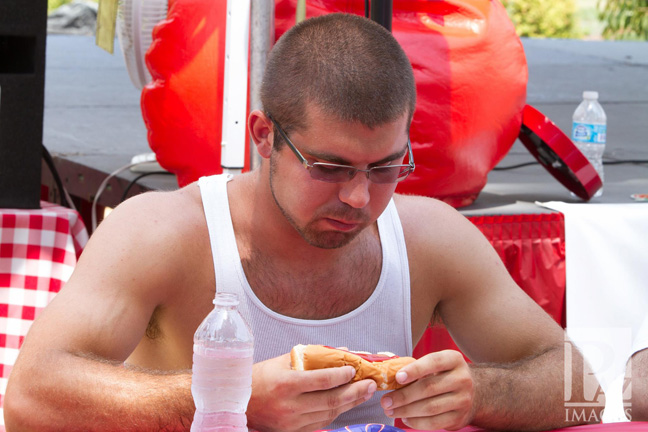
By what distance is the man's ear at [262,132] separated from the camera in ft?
6.01

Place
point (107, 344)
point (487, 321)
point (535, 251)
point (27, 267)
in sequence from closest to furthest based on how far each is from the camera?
1. point (107, 344)
2. point (487, 321)
3. point (27, 267)
4. point (535, 251)

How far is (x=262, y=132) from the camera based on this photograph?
1.85 m

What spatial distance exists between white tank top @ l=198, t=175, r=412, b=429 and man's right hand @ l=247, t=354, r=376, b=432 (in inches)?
15.8

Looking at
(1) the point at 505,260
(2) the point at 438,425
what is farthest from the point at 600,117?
(2) the point at 438,425

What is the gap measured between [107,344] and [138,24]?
199 cm

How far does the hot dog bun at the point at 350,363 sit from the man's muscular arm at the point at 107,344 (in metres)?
0.23

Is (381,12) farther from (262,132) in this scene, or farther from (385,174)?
(385,174)

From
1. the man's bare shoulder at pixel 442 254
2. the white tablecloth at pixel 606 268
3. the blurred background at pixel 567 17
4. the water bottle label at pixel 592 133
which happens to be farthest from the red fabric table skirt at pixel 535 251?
the blurred background at pixel 567 17

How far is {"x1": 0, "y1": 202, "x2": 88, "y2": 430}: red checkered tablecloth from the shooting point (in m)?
2.71

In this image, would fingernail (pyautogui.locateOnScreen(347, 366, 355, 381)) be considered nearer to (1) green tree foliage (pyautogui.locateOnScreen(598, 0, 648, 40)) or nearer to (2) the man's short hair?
(2) the man's short hair

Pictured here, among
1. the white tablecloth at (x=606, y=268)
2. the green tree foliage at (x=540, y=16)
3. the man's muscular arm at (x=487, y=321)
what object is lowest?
the green tree foliage at (x=540, y=16)

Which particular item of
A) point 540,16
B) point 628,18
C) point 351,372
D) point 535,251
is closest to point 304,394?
point 351,372

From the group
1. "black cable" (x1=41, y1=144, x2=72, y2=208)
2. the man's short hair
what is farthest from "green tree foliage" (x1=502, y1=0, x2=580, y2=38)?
the man's short hair

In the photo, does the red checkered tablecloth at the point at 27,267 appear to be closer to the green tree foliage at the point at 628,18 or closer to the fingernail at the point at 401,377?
the fingernail at the point at 401,377
